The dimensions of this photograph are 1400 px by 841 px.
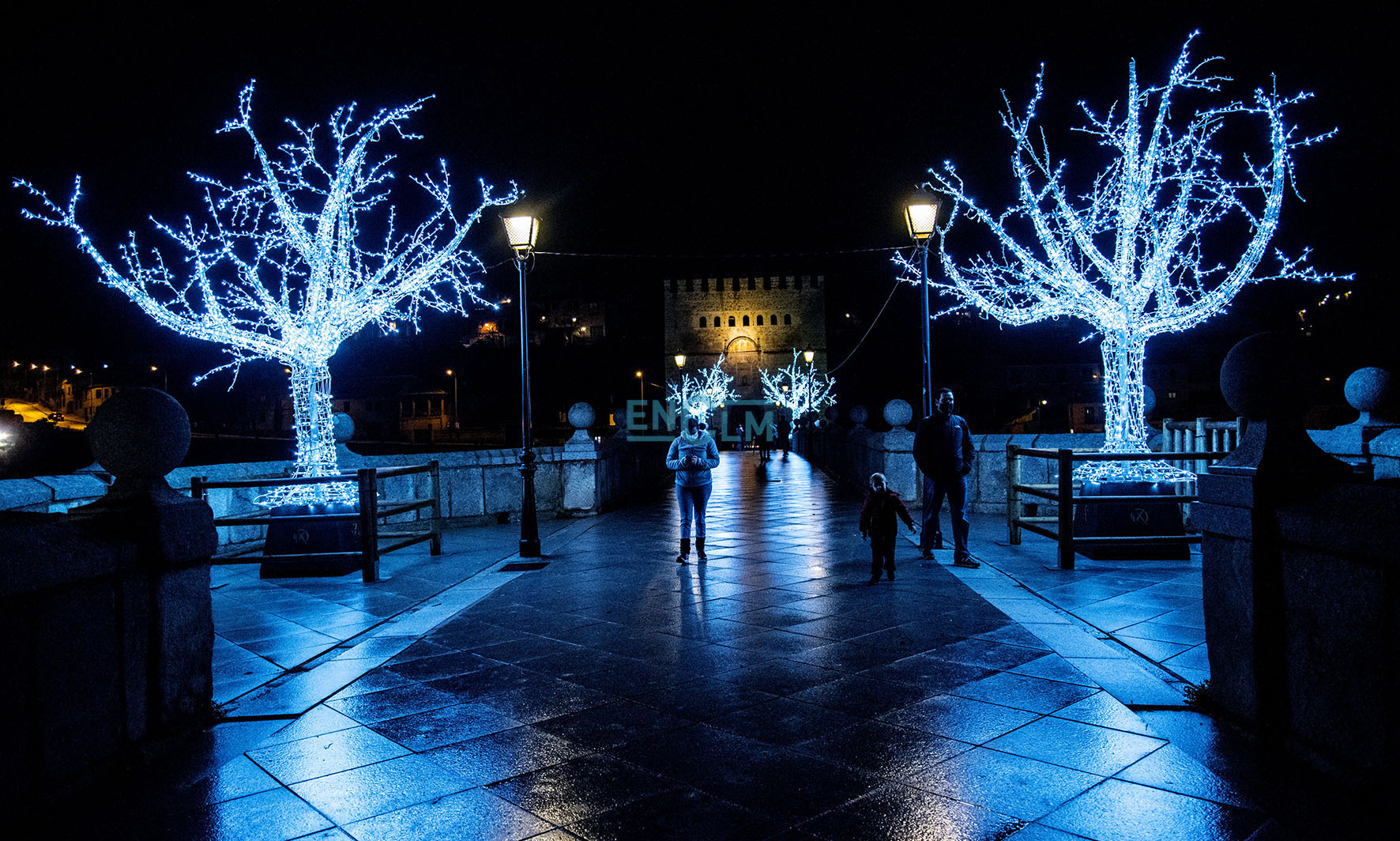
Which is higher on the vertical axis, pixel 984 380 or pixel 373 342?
pixel 373 342

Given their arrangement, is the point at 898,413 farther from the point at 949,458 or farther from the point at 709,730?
the point at 709,730

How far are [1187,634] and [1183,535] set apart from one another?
96.4 inches

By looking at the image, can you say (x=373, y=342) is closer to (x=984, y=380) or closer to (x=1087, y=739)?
(x=984, y=380)

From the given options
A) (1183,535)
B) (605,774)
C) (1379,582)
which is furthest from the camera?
(1183,535)

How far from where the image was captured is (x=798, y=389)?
213 feet

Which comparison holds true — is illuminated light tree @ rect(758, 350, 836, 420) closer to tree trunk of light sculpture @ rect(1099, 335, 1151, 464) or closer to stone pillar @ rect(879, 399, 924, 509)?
stone pillar @ rect(879, 399, 924, 509)

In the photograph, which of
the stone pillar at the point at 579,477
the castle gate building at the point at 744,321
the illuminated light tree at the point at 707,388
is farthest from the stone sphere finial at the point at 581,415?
the castle gate building at the point at 744,321

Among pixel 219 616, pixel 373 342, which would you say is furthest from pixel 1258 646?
pixel 373 342

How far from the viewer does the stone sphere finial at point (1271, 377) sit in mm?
3443

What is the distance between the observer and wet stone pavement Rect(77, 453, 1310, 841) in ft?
9.31

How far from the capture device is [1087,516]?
827cm

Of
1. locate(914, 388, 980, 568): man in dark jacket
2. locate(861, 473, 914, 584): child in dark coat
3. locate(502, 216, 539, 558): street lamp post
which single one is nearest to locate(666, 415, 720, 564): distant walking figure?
locate(502, 216, 539, 558): street lamp post

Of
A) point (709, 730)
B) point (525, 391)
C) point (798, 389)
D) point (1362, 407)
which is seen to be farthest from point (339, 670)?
point (798, 389)

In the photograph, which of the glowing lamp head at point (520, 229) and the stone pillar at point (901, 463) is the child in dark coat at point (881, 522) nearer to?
the glowing lamp head at point (520, 229)
